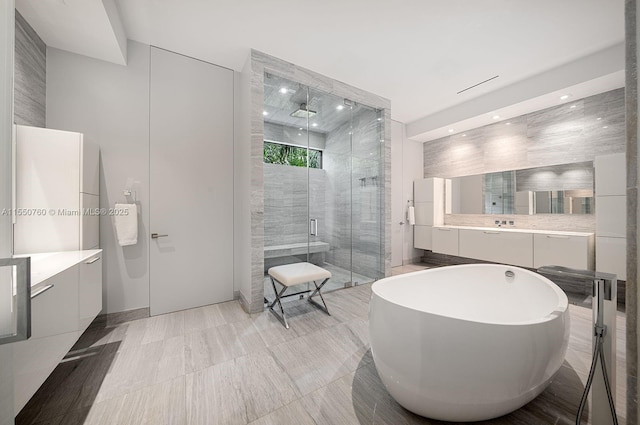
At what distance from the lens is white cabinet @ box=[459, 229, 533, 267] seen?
3.52 meters

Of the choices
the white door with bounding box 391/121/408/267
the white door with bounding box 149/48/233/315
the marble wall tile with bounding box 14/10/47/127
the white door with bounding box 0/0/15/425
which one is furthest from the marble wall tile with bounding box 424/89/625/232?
the marble wall tile with bounding box 14/10/47/127

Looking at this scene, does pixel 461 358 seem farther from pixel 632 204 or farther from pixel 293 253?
pixel 293 253

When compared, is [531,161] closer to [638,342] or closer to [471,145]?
[471,145]

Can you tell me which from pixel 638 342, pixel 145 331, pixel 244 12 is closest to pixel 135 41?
pixel 244 12

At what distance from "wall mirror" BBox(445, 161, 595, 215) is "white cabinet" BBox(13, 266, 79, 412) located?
547 centimetres

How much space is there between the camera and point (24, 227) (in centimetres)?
173

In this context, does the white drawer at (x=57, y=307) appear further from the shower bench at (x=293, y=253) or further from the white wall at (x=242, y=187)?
the shower bench at (x=293, y=253)

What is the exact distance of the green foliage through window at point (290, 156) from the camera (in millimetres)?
3178

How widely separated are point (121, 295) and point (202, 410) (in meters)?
1.70

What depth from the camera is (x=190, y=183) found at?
9.09ft

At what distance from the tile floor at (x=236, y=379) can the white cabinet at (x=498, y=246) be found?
3.95ft

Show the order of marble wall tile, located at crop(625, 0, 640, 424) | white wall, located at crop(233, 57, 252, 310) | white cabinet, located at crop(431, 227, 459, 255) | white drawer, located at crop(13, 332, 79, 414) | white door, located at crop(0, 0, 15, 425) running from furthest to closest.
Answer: white cabinet, located at crop(431, 227, 459, 255) → white wall, located at crop(233, 57, 252, 310) → white drawer, located at crop(13, 332, 79, 414) → marble wall tile, located at crop(625, 0, 640, 424) → white door, located at crop(0, 0, 15, 425)

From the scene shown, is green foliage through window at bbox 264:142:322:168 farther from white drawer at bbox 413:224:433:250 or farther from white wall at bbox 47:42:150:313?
white drawer at bbox 413:224:433:250

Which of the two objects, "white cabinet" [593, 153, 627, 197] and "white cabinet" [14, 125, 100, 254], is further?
"white cabinet" [593, 153, 627, 197]
